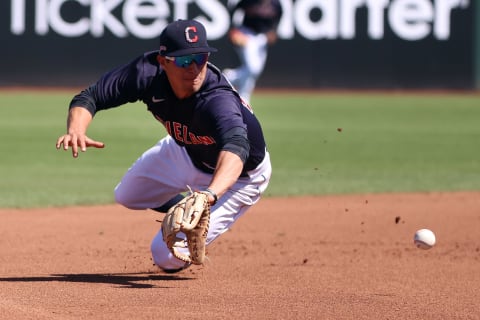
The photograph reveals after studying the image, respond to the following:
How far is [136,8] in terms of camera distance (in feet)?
66.8

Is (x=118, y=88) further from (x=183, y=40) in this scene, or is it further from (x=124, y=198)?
(x=124, y=198)

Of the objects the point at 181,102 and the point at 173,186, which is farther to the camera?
the point at 173,186

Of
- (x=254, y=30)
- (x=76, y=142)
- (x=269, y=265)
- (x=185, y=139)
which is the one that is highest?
(x=76, y=142)

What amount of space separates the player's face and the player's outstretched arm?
487 mm

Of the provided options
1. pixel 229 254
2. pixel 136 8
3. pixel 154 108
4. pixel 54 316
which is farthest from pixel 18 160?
pixel 136 8

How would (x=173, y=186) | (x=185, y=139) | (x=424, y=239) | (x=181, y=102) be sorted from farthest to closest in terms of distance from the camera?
(x=424, y=239) → (x=173, y=186) → (x=185, y=139) → (x=181, y=102)

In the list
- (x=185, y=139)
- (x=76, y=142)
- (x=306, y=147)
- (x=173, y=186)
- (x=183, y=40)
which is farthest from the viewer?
(x=306, y=147)

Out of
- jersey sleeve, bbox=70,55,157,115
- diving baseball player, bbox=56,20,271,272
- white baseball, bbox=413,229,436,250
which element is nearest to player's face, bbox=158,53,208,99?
diving baseball player, bbox=56,20,271,272

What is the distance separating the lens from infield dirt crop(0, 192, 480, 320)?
4.81 metres

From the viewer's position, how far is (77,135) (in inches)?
191

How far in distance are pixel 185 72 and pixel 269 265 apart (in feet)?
5.75

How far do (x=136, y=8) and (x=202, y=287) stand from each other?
15.6m

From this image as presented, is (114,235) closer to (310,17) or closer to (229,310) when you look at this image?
(229,310)

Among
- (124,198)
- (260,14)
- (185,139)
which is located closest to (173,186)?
(124,198)
